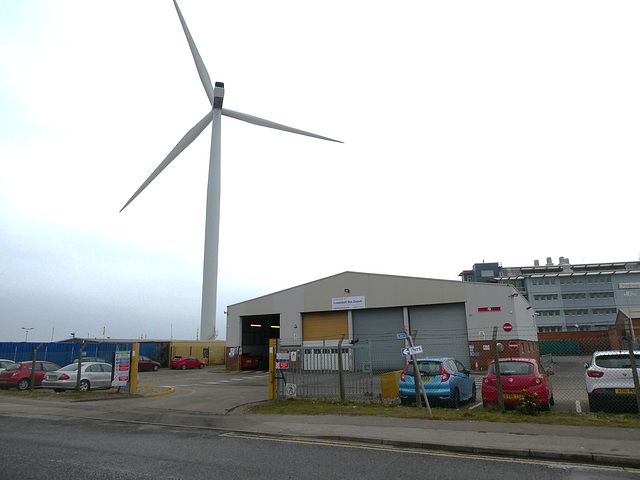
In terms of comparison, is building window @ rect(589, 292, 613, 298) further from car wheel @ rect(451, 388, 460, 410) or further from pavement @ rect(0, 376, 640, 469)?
pavement @ rect(0, 376, 640, 469)

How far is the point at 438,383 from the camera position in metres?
13.3

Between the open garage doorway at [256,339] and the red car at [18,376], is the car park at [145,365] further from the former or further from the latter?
the red car at [18,376]

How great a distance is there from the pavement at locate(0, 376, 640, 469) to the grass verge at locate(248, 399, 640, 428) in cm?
41

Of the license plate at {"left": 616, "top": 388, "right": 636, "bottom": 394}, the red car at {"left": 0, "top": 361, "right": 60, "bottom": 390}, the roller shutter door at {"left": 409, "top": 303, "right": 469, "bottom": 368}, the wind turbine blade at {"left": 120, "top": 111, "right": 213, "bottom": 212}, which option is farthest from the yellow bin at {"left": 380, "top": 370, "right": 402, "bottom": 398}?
the wind turbine blade at {"left": 120, "top": 111, "right": 213, "bottom": 212}

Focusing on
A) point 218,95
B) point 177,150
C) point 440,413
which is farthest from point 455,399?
point 218,95

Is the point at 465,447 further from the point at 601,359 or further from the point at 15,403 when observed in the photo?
the point at 15,403

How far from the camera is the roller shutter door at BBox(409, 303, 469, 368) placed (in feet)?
100

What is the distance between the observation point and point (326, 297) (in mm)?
35812

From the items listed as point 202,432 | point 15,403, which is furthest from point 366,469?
point 15,403

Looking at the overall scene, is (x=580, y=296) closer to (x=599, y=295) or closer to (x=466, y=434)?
(x=599, y=295)

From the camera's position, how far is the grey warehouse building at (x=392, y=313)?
30.5 meters

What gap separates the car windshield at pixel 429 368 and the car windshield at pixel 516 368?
1.56 m

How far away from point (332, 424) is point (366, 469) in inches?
162

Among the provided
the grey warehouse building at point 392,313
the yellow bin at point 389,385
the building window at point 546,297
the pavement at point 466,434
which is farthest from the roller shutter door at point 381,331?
the building window at point 546,297
